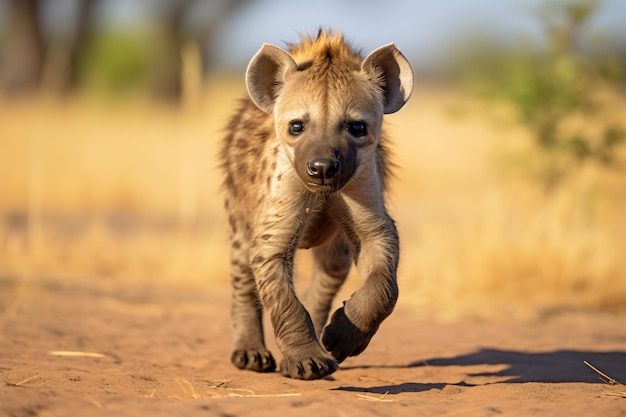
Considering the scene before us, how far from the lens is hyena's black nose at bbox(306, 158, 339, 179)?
3807mm

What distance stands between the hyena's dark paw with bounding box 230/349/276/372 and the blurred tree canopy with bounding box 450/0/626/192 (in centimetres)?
440

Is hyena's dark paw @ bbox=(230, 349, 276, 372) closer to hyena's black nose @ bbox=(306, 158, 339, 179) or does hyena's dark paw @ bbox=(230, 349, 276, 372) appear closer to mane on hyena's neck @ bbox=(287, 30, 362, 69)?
hyena's black nose @ bbox=(306, 158, 339, 179)

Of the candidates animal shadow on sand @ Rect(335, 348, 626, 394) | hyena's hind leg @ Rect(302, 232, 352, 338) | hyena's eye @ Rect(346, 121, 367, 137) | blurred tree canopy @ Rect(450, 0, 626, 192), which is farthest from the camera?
blurred tree canopy @ Rect(450, 0, 626, 192)

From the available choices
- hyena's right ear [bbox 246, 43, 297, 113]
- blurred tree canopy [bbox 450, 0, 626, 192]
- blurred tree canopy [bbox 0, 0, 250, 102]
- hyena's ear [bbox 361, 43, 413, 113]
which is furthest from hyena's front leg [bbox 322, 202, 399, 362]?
blurred tree canopy [bbox 0, 0, 250, 102]

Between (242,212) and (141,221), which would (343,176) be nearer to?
(242,212)

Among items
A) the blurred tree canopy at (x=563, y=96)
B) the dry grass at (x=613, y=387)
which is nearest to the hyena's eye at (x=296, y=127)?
the dry grass at (x=613, y=387)

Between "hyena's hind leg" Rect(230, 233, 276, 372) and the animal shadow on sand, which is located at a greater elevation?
"hyena's hind leg" Rect(230, 233, 276, 372)

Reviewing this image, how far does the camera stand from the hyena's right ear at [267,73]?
14.1 feet

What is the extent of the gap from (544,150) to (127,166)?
6542 mm

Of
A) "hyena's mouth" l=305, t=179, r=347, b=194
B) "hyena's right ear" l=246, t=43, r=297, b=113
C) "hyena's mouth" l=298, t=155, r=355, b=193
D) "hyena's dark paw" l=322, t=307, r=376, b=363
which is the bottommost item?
→ "hyena's dark paw" l=322, t=307, r=376, b=363

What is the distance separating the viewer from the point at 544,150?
8383 mm

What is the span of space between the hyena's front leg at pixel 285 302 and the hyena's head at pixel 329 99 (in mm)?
311

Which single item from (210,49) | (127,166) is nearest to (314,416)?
(127,166)

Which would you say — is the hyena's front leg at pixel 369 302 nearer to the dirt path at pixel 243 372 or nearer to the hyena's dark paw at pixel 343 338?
the hyena's dark paw at pixel 343 338
